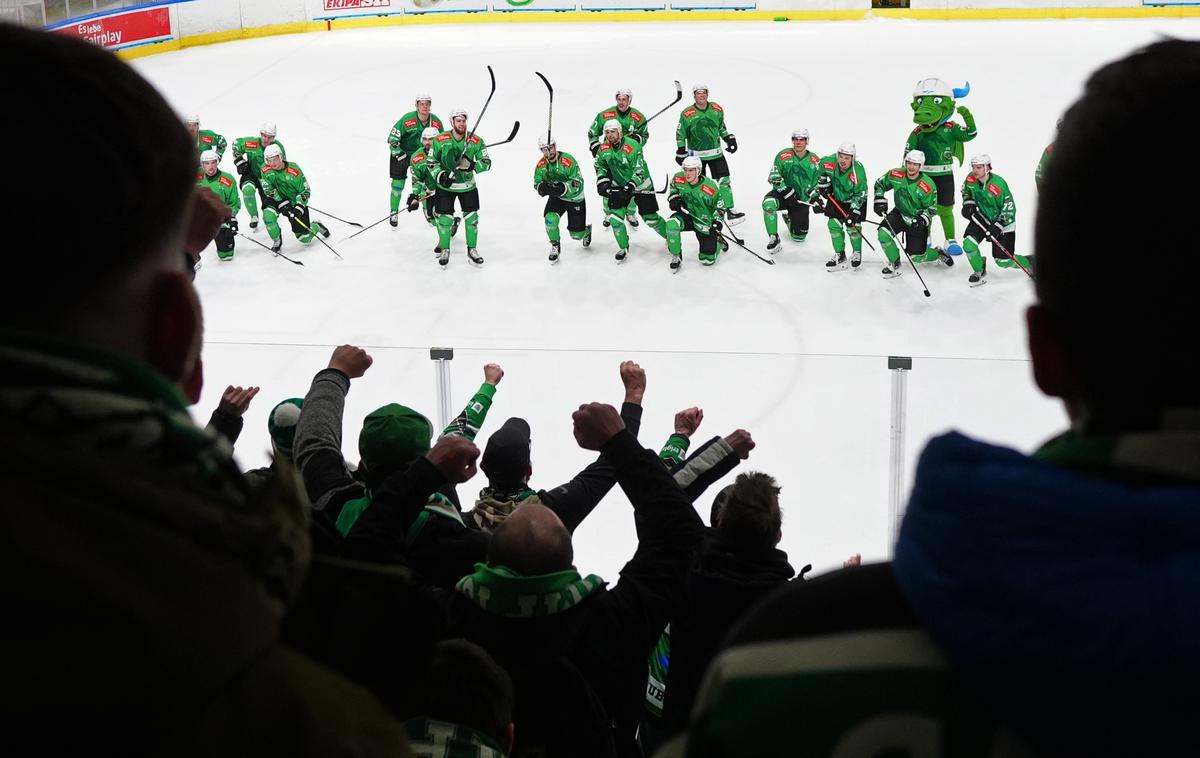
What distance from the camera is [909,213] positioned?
31.9 ft

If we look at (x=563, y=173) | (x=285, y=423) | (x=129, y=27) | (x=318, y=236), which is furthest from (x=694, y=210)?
(x=129, y=27)

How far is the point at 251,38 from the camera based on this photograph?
2047 centimetres

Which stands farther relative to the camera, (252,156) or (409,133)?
(409,133)

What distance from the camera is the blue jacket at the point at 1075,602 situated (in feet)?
2.00

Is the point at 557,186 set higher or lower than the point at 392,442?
lower

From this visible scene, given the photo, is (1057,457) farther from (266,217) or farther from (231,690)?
(266,217)

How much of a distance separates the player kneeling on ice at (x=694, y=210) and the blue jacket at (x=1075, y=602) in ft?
31.1

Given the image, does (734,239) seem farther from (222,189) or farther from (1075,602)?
(1075,602)

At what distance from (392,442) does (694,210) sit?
712cm

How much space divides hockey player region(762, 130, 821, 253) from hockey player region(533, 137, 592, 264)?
153cm

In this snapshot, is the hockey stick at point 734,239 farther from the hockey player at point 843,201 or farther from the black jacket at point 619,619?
the black jacket at point 619,619

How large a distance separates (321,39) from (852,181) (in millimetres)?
12964

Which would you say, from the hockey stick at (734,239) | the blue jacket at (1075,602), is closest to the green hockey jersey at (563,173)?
the hockey stick at (734,239)

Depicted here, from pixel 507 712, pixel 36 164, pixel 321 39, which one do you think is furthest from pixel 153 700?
pixel 321 39
